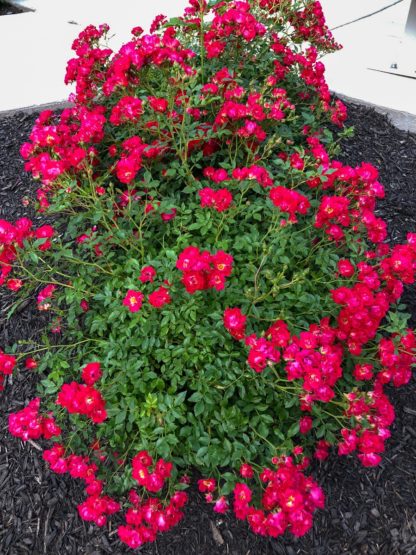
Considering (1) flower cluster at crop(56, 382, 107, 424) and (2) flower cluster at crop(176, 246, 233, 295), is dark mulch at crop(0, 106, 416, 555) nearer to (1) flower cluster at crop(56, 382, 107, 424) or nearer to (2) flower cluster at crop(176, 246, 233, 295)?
(1) flower cluster at crop(56, 382, 107, 424)

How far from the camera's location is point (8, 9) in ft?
20.1

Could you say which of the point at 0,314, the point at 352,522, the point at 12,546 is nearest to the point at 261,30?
the point at 0,314

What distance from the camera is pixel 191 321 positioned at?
1.85 m

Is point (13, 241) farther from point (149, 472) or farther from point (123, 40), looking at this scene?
point (123, 40)

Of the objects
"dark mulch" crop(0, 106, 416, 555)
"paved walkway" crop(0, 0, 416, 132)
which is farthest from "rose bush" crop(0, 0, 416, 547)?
"paved walkway" crop(0, 0, 416, 132)

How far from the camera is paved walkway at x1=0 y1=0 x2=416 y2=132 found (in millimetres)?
4168

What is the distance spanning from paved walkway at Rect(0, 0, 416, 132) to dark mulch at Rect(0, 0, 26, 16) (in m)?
0.12

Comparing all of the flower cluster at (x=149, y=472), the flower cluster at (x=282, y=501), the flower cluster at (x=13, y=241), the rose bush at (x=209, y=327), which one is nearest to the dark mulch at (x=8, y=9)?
the rose bush at (x=209, y=327)

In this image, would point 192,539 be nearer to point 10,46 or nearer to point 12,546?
point 12,546

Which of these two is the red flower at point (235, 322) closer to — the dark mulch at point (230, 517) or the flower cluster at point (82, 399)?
the flower cluster at point (82, 399)

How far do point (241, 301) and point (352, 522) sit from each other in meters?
0.95

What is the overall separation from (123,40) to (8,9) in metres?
2.19

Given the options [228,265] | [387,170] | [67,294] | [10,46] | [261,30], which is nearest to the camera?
[228,265]

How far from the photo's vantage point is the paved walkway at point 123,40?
13.7 ft
